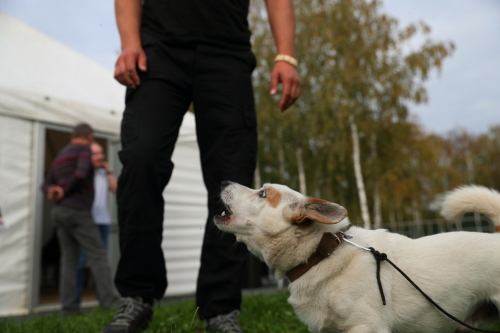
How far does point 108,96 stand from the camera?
781 centimetres

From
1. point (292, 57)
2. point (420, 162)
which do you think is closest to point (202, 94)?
point (292, 57)

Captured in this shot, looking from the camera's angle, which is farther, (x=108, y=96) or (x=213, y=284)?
(x=108, y=96)

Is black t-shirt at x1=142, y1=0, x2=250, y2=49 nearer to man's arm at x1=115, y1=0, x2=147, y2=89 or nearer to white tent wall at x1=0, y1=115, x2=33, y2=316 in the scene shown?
man's arm at x1=115, y1=0, x2=147, y2=89

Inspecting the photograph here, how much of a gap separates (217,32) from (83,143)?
145 inches

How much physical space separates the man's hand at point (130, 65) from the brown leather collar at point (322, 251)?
58.9 inches

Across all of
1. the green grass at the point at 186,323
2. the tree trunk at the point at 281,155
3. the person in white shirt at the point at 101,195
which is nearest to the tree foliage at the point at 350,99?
the tree trunk at the point at 281,155

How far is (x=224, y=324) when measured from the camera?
266 centimetres

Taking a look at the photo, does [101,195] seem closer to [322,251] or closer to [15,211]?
[15,211]

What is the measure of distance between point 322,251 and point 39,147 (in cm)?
531

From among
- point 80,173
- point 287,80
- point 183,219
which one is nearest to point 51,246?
point 183,219

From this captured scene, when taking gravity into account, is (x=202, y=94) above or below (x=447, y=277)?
above

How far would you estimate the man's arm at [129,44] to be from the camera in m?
2.70

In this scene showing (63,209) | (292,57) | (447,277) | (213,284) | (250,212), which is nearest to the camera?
(447,277)

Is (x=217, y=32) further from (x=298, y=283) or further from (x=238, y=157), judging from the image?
(x=298, y=283)
